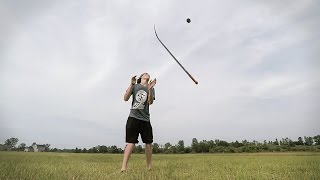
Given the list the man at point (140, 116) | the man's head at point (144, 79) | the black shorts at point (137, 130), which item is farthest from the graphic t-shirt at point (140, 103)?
the man's head at point (144, 79)

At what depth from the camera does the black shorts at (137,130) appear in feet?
25.0

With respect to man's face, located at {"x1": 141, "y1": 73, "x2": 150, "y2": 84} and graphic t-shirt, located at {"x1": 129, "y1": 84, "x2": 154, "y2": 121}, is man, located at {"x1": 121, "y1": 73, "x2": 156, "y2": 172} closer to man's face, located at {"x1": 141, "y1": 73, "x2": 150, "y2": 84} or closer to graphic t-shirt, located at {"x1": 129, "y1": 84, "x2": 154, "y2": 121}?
graphic t-shirt, located at {"x1": 129, "y1": 84, "x2": 154, "y2": 121}

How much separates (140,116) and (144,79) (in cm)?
103

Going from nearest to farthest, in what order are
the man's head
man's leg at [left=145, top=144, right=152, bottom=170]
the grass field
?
the grass field → man's leg at [left=145, top=144, right=152, bottom=170] → the man's head

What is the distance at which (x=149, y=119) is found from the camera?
313 inches

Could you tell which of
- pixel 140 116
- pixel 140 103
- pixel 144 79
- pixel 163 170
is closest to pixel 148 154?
pixel 163 170

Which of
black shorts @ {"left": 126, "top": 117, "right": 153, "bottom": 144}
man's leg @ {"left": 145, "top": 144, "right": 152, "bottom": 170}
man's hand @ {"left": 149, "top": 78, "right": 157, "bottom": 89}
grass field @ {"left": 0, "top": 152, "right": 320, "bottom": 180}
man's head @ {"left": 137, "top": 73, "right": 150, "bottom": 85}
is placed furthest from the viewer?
man's head @ {"left": 137, "top": 73, "right": 150, "bottom": 85}

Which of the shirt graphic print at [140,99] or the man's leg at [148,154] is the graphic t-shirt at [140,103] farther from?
the man's leg at [148,154]

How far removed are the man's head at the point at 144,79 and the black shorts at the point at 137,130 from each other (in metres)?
1.05

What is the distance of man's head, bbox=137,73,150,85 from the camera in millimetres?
8203

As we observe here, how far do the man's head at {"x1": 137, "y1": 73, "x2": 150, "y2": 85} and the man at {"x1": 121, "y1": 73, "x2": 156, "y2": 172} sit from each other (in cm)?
15

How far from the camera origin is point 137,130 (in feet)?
25.2

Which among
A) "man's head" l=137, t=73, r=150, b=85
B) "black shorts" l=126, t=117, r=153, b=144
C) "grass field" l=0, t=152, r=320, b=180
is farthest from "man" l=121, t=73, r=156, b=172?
"grass field" l=0, t=152, r=320, b=180

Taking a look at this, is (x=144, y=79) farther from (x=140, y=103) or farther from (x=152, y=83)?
(x=140, y=103)
